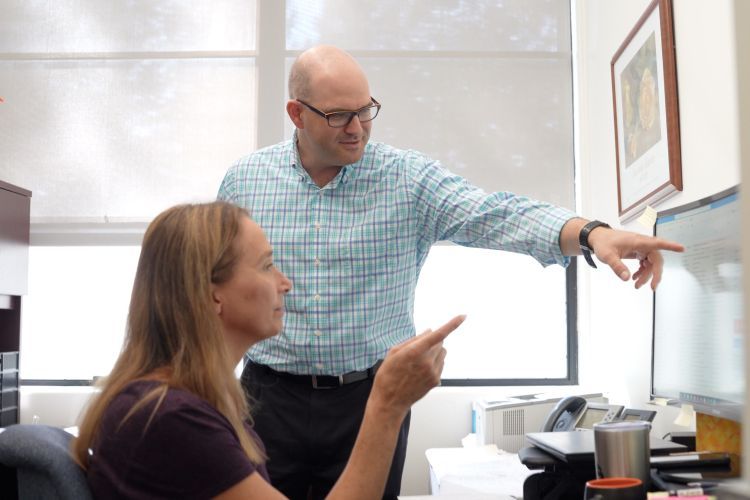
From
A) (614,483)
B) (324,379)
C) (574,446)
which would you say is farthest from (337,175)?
(614,483)

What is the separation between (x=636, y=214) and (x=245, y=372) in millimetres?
1279

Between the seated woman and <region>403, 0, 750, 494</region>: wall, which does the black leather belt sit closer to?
the seated woman

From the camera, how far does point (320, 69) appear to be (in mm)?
1941

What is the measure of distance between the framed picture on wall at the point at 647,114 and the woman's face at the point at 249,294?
121 centimetres

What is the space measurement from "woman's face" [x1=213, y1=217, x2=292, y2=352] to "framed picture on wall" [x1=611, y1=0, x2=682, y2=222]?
47.5 inches

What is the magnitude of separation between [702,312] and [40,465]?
42.4 inches

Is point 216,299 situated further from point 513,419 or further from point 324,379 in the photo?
point 513,419

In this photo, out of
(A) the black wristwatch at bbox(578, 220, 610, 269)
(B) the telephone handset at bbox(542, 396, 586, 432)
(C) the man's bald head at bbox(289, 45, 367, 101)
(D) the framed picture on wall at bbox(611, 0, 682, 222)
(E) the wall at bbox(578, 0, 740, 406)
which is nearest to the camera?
(A) the black wristwatch at bbox(578, 220, 610, 269)

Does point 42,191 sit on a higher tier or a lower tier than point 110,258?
higher

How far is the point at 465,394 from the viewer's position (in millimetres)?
3205

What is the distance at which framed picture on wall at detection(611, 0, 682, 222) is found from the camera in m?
2.11

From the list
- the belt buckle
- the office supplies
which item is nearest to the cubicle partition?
the belt buckle

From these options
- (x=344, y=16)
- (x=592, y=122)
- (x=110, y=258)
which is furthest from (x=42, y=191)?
(x=592, y=122)

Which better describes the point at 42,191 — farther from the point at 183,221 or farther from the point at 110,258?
the point at 183,221
